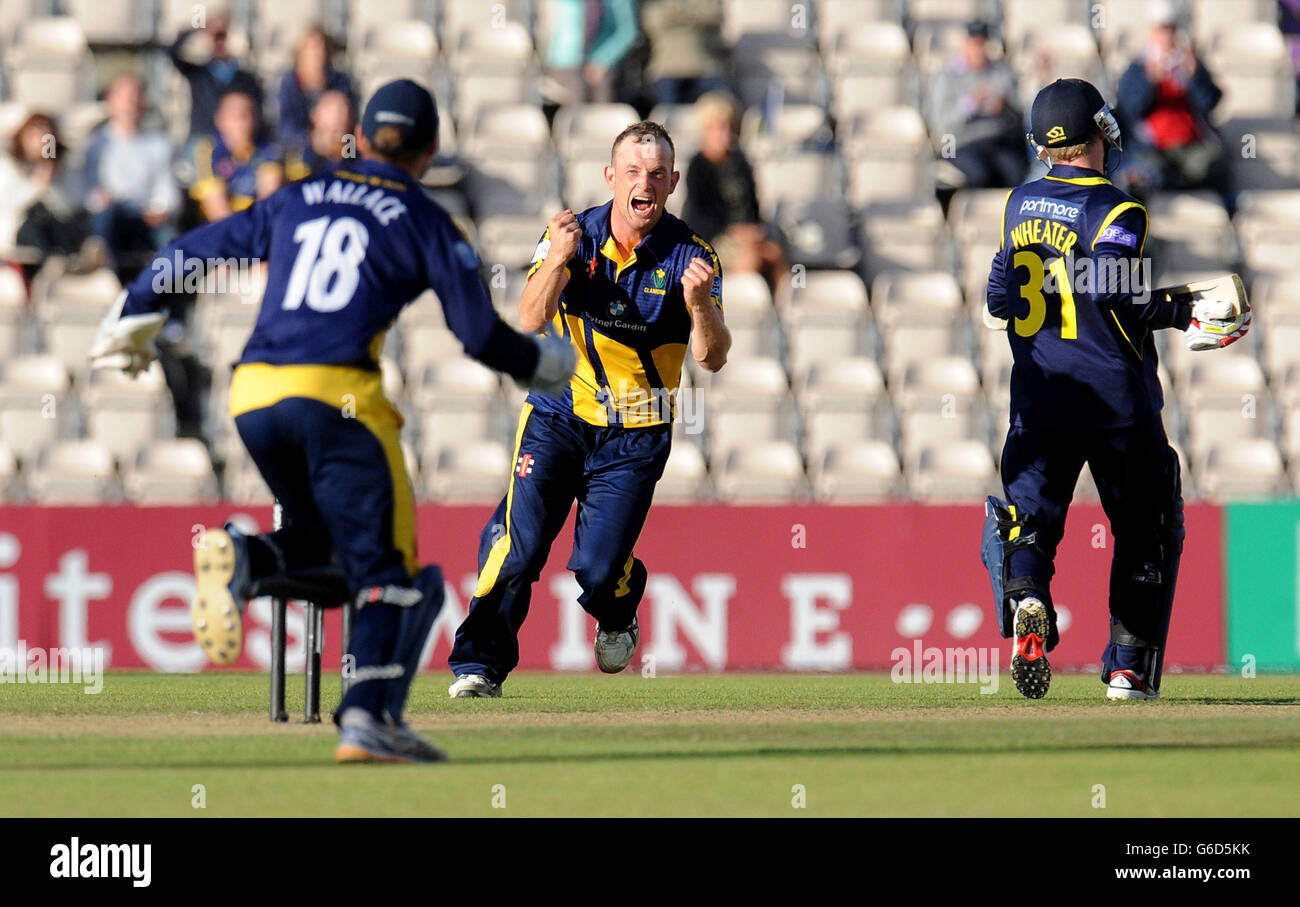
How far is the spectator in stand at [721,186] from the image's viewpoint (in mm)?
14664

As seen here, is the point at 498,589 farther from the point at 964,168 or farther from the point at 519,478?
the point at 964,168

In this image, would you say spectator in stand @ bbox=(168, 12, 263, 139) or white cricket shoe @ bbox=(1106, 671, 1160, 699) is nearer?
white cricket shoe @ bbox=(1106, 671, 1160, 699)

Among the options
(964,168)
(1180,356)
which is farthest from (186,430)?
(1180,356)

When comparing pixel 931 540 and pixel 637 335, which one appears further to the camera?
pixel 931 540

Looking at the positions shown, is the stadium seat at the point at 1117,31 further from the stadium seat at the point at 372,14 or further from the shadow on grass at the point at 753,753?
the shadow on grass at the point at 753,753

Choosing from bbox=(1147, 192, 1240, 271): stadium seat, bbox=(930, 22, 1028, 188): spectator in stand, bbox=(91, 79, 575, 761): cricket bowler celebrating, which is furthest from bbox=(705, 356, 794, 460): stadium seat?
bbox=(91, 79, 575, 761): cricket bowler celebrating

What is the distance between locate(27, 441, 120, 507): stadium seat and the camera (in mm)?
13547

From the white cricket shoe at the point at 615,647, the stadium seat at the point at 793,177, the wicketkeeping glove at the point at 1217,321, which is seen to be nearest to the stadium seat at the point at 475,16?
the stadium seat at the point at 793,177

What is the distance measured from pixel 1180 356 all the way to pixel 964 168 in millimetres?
2276

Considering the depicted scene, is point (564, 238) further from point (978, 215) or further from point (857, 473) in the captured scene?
point (978, 215)

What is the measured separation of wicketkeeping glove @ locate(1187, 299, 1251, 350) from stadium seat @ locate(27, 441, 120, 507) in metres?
7.93

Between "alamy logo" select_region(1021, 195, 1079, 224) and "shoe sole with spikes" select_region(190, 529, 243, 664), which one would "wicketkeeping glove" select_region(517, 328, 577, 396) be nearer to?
"shoe sole with spikes" select_region(190, 529, 243, 664)

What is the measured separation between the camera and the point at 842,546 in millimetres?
12312

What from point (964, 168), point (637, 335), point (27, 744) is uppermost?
point (964, 168)
